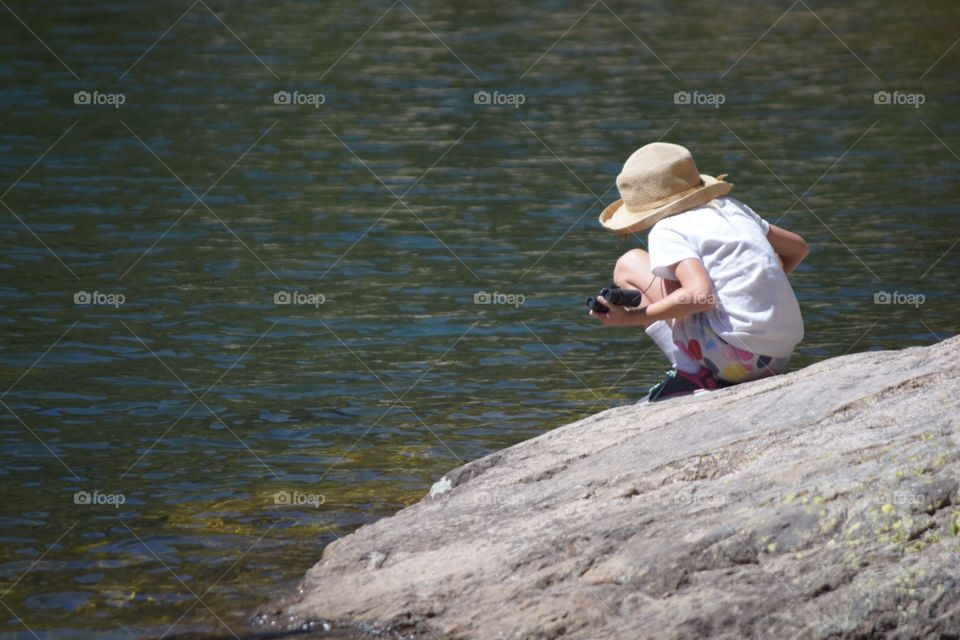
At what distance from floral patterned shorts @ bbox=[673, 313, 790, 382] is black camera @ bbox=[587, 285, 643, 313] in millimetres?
334

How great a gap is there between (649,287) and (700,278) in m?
0.34

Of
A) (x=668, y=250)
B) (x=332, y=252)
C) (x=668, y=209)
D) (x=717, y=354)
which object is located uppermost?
(x=332, y=252)

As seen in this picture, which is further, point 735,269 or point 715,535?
point 735,269

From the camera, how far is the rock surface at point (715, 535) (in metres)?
4.68

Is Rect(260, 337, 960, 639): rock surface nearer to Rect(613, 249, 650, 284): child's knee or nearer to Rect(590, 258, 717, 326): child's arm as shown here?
Rect(590, 258, 717, 326): child's arm

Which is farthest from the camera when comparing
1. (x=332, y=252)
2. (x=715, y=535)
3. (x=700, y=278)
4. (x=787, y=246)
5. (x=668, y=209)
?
(x=332, y=252)

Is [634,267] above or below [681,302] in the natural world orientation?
above

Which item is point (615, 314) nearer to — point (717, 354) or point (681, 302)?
point (681, 302)

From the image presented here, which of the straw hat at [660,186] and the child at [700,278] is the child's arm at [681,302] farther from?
the straw hat at [660,186]

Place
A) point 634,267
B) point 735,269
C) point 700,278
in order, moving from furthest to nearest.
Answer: point 634,267
point 735,269
point 700,278

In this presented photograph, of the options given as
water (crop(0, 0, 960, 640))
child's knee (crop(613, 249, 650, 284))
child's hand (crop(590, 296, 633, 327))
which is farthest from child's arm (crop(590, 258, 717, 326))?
water (crop(0, 0, 960, 640))

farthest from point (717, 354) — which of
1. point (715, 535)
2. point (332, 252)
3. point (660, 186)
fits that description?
point (332, 252)

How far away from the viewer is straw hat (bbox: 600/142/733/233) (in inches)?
241

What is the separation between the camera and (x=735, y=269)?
235 inches
